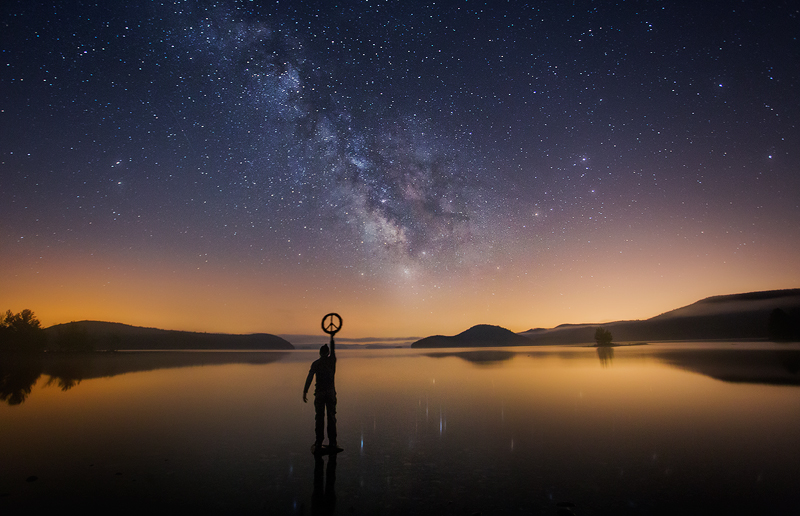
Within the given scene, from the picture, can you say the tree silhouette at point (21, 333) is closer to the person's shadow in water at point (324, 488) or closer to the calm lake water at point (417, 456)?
Result: the calm lake water at point (417, 456)

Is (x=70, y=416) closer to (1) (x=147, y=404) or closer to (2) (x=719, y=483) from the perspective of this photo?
(1) (x=147, y=404)

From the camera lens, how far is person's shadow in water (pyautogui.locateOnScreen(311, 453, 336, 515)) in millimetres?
6297

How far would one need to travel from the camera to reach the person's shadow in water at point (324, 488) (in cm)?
630

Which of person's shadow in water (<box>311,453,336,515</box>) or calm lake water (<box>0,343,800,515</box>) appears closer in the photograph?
person's shadow in water (<box>311,453,336,515</box>)

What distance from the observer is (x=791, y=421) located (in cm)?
1223

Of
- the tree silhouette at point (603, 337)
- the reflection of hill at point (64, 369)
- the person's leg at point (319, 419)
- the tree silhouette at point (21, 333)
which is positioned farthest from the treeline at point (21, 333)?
the tree silhouette at point (603, 337)

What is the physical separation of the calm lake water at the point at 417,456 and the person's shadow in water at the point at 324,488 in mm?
57

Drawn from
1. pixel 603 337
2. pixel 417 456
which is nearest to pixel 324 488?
pixel 417 456

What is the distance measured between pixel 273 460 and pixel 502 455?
5871 millimetres

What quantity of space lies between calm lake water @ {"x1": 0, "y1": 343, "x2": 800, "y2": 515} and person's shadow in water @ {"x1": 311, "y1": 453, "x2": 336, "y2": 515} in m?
0.06

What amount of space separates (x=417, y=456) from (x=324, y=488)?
296cm

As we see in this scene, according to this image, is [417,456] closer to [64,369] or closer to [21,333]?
[64,369]

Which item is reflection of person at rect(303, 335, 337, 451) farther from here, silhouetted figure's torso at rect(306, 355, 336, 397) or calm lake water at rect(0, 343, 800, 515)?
calm lake water at rect(0, 343, 800, 515)

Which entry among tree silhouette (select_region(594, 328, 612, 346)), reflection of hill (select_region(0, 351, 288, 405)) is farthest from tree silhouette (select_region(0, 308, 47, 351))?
tree silhouette (select_region(594, 328, 612, 346))
